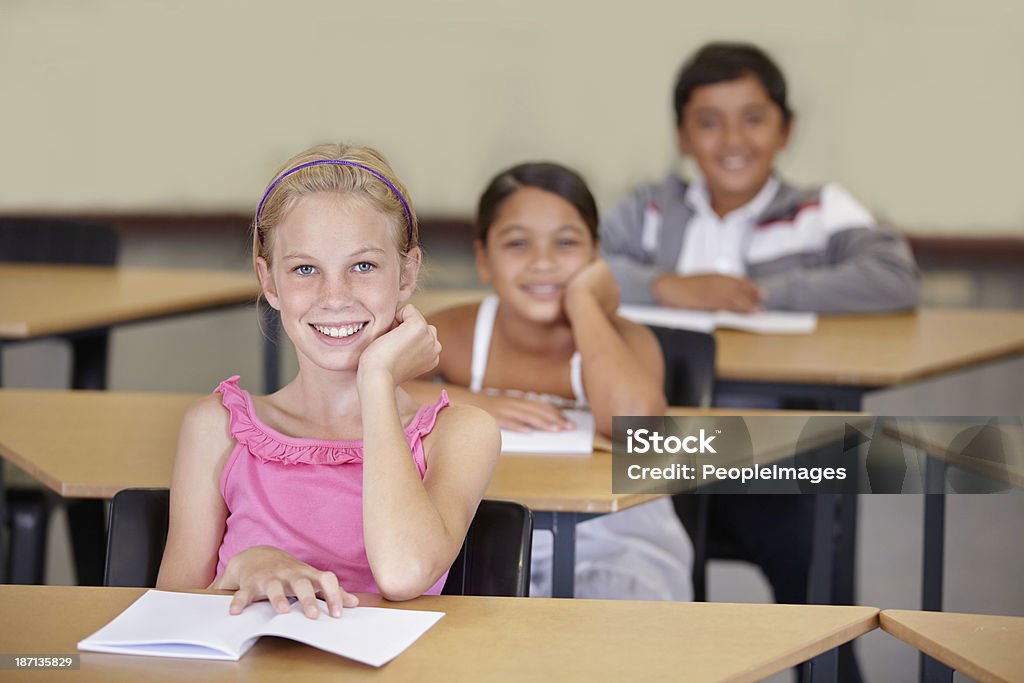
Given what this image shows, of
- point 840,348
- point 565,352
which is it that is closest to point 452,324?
point 565,352

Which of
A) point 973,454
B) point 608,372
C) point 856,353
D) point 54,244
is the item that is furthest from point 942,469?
point 54,244

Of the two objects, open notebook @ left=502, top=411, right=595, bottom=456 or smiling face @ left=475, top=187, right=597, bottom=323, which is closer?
open notebook @ left=502, top=411, right=595, bottom=456

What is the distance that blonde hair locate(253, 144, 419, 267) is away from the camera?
1.53 meters

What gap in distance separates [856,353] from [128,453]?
147 cm

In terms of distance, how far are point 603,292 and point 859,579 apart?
1.56 m

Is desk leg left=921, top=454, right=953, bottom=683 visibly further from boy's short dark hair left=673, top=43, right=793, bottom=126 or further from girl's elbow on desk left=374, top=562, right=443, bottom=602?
boy's short dark hair left=673, top=43, right=793, bottom=126

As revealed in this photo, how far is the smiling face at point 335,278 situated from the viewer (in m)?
1.50

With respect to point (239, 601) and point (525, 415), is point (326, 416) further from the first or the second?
point (525, 415)

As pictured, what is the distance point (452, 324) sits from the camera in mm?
2428

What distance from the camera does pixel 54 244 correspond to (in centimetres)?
367

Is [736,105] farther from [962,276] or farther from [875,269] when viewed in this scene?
[962,276]

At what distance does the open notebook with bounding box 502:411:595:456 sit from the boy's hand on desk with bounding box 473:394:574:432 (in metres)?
0.01

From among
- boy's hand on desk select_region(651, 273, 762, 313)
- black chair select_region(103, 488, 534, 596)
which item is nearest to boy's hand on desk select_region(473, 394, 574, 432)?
black chair select_region(103, 488, 534, 596)

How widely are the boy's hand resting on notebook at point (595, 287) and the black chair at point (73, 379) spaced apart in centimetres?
93
